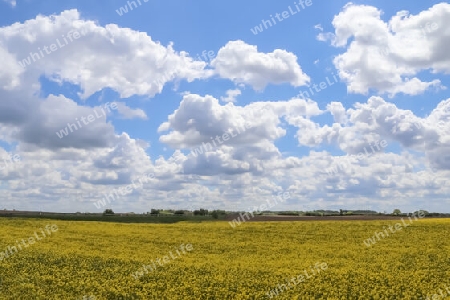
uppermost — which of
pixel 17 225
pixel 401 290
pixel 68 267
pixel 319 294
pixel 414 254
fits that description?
pixel 17 225

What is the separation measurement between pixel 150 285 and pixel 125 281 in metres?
1.99

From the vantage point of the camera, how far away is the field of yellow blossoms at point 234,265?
21.4 m

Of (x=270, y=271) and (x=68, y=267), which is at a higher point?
(x=68, y=267)

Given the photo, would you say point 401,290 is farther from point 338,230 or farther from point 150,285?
point 338,230

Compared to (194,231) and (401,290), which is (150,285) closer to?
(401,290)

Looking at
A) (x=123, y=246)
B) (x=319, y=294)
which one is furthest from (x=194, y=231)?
(x=319, y=294)

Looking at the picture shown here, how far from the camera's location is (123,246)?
123ft

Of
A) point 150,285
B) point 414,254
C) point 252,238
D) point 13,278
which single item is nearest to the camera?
point 150,285

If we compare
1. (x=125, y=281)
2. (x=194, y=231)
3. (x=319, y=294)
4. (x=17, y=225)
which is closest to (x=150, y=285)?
(x=125, y=281)

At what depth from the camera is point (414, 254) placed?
30562 millimetres

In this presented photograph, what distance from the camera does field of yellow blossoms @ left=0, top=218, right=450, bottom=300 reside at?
21406 millimetres

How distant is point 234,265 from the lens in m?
27.5

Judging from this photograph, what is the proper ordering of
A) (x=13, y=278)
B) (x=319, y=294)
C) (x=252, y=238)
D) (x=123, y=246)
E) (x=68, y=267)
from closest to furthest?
(x=319, y=294) → (x=13, y=278) → (x=68, y=267) → (x=123, y=246) → (x=252, y=238)

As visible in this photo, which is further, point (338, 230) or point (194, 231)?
point (194, 231)
